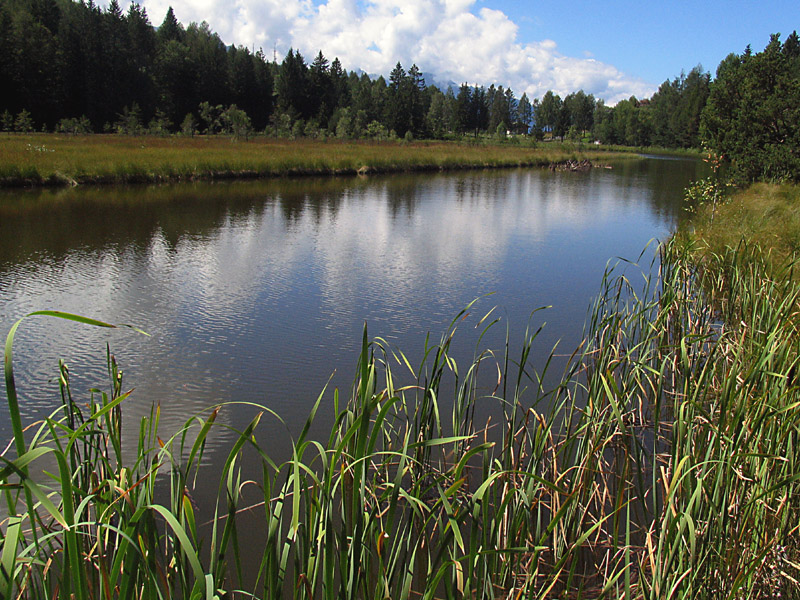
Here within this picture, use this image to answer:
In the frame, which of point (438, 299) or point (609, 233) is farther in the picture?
point (609, 233)

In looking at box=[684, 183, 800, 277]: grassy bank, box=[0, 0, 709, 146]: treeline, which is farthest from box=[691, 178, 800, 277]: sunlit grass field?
box=[0, 0, 709, 146]: treeline

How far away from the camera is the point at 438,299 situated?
6.85 metres

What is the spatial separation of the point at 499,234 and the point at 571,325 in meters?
5.71

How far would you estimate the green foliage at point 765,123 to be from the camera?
11234mm

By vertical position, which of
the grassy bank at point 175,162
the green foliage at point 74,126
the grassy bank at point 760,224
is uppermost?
the green foliage at point 74,126

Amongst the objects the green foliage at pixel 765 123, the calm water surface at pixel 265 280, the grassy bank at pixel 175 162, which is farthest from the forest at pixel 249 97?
the grassy bank at pixel 175 162

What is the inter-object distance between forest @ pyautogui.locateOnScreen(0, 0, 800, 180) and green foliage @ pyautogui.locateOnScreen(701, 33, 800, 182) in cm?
2

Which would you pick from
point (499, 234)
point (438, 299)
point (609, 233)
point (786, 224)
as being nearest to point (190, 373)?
point (438, 299)

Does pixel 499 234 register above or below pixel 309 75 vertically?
below

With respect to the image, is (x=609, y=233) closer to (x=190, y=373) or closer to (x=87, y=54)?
(x=190, y=373)

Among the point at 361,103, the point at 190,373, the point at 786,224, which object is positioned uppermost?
the point at 361,103

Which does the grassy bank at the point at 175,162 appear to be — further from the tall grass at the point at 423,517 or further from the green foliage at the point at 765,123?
the tall grass at the point at 423,517

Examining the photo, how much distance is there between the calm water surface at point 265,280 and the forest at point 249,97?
9.64ft

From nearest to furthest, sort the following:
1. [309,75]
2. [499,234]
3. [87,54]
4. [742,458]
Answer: [742,458] → [499,234] → [87,54] → [309,75]
